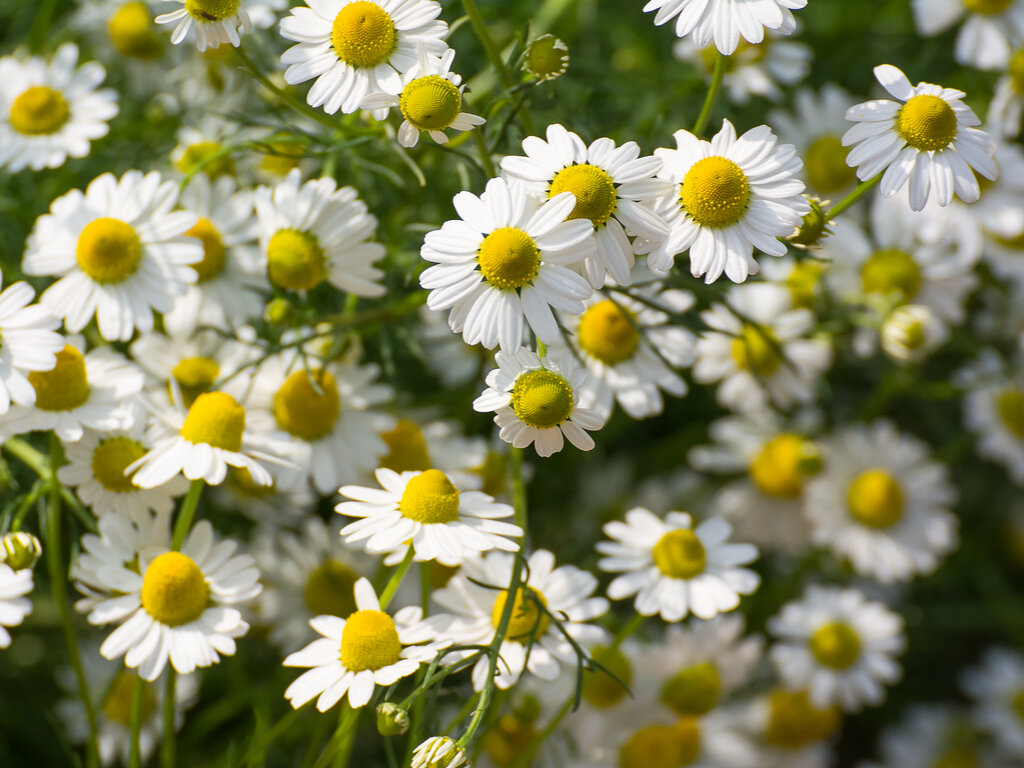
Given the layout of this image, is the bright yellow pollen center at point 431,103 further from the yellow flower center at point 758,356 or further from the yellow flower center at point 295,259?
the yellow flower center at point 758,356

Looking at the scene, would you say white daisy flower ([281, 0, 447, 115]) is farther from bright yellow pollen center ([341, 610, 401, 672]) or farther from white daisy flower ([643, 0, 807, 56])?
bright yellow pollen center ([341, 610, 401, 672])

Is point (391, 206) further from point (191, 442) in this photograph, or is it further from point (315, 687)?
point (315, 687)

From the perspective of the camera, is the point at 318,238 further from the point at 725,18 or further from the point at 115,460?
the point at 725,18

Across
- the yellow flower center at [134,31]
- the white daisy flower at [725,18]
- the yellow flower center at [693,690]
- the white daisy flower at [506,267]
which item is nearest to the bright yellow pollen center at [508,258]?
the white daisy flower at [506,267]

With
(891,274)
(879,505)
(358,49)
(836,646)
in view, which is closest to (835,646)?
(836,646)

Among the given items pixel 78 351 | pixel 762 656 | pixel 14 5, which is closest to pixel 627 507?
pixel 762 656

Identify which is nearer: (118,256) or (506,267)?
(506,267)

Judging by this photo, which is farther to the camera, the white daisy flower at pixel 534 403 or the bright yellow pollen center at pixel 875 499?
the bright yellow pollen center at pixel 875 499
